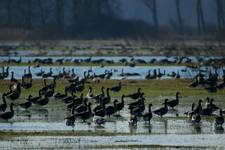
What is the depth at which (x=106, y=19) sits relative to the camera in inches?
4382

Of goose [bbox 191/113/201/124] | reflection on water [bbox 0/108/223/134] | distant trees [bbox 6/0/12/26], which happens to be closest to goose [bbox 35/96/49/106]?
reflection on water [bbox 0/108/223/134]

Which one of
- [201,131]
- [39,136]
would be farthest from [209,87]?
[39,136]

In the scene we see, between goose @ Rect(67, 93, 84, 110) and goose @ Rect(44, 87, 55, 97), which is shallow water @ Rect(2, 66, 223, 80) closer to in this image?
goose @ Rect(44, 87, 55, 97)

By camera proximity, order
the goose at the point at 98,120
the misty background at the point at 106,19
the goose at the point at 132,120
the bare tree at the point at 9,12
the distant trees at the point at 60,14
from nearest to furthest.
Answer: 1. the goose at the point at 132,120
2. the goose at the point at 98,120
3. the misty background at the point at 106,19
4. the distant trees at the point at 60,14
5. the bare tree at the point at 9,12

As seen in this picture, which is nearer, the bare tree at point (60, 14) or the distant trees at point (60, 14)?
the distant trees at point (60, 14)

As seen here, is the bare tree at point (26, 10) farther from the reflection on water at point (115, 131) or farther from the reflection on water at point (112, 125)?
the reflection on water at point (115, 131)

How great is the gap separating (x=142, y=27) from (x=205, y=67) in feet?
134

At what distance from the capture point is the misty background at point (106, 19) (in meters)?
104

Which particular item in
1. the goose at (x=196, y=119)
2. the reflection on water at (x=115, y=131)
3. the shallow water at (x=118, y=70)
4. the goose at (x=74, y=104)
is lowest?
the reflection on water at (x=115, y=131)

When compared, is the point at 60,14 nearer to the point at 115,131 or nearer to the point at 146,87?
the point at 146,87

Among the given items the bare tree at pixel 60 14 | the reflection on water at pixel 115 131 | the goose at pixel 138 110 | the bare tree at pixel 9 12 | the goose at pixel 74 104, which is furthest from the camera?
the bare tree at pixel 60 14

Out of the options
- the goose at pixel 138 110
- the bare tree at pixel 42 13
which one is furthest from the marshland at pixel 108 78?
the goose at pixel 138 110

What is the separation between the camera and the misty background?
104 metres

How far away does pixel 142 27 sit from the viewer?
104250 millimetres
